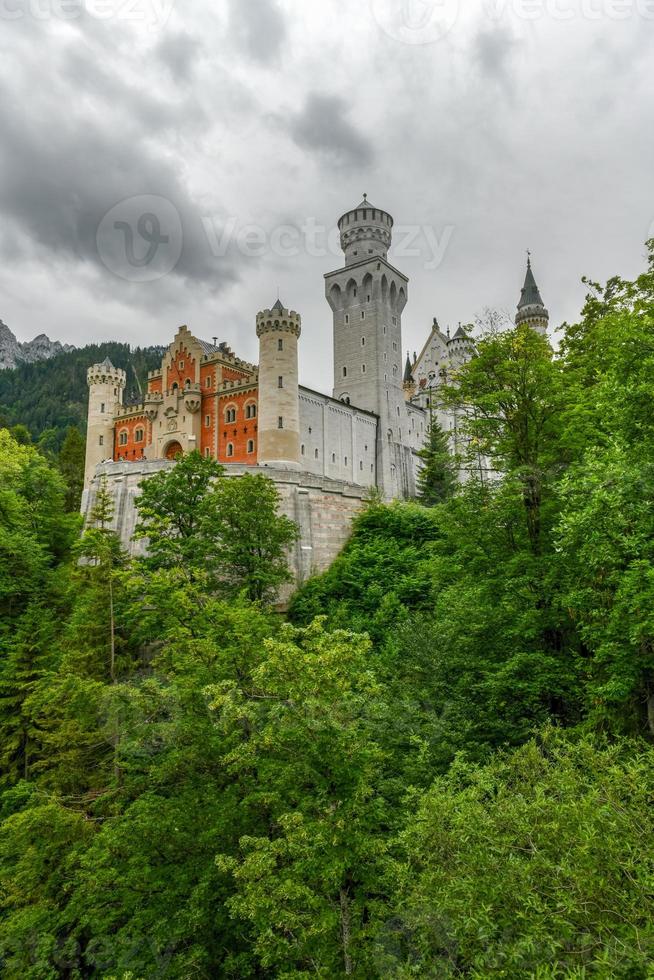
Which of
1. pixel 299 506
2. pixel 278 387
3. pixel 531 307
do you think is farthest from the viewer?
pixel 531 307

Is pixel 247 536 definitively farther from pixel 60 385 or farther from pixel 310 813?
pixel 60 385

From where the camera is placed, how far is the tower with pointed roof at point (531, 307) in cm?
7356

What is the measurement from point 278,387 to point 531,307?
3966 centimetres

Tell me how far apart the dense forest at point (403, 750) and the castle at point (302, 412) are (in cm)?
1286

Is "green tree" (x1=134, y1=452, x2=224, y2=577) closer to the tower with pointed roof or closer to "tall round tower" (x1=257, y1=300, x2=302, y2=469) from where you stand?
"tall round tower" (x1=257, y1=300, x2=302, y2=469)

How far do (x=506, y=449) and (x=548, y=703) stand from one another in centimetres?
713

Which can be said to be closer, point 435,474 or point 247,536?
point 247,536

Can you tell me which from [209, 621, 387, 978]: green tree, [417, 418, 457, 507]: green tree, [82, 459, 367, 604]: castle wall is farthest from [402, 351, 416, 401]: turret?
[209, 621, 387, 978]: green tree

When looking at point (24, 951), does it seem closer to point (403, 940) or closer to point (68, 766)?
point (68, 766)

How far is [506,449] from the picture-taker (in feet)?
63.1

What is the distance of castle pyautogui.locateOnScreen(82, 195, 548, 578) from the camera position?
38.6 metres

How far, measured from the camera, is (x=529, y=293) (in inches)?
2948

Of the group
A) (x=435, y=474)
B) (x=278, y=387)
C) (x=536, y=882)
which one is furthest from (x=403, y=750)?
(x=435, y=474)

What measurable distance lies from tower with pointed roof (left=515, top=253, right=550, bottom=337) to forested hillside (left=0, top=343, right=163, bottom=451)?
81.8 metres
